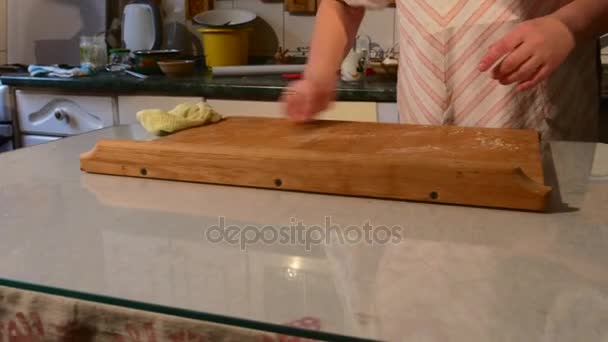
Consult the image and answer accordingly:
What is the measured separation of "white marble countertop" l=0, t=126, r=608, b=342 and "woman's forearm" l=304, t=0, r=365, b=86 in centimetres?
37

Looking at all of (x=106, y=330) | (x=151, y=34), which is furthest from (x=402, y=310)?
(x=151, y=34)

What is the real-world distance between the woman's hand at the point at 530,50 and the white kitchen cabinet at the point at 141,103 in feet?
3.87

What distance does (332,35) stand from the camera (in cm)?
107

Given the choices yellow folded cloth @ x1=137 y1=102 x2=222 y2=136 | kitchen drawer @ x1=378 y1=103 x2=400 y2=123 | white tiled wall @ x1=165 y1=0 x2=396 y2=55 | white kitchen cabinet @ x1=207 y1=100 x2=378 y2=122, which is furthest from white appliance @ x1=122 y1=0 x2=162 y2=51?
yellow folded cloth @ x1=137 y1=102 x2=222 y2=136

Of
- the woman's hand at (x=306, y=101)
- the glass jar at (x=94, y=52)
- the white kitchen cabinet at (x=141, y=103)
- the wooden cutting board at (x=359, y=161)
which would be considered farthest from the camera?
the glass jar at (x=94, y=52)

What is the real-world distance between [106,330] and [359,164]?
32 cm

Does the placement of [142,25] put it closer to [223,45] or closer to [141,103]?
[223,45]

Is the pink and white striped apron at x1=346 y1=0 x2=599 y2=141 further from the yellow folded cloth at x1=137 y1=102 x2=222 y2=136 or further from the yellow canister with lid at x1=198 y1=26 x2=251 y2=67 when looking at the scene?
the yellow canister with lid at x1=198 y1=26 x2=251 y2=67

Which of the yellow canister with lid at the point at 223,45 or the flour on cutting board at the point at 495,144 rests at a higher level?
the flour on cutting board at the point at 495,144

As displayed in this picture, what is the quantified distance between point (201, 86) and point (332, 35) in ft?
2.44

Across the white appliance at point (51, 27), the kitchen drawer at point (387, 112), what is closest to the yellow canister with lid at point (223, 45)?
the white appliance at point (51, 27)

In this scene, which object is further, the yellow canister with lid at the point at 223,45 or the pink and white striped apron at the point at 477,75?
the yellow canister with lid at the point at 223,45

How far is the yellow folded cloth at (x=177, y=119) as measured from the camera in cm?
91

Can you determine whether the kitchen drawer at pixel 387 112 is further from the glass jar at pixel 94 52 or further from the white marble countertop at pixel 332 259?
the glass jar at pixel 94 52
